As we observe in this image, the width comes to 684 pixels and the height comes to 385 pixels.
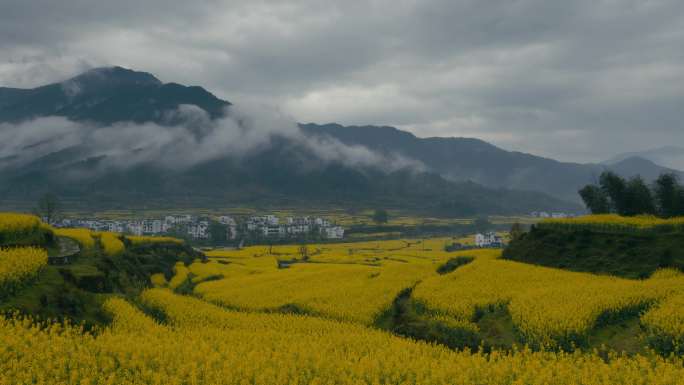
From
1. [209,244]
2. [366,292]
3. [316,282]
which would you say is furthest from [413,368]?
[209,244]

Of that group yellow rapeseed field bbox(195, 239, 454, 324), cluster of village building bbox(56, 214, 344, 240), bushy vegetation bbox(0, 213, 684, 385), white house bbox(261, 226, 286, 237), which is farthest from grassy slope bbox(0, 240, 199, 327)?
white house bbox(261, 226, 286, 237)

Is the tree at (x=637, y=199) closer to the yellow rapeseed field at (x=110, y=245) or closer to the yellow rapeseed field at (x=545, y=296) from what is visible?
the yellow rapeseed field at (x=545, y=296)

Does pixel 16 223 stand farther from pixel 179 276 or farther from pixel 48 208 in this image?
pixel 48 208

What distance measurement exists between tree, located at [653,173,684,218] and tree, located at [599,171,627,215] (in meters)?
3.47

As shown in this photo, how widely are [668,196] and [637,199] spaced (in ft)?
9.99

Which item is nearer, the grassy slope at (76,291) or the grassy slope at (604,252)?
the grassy slope at (76,291)

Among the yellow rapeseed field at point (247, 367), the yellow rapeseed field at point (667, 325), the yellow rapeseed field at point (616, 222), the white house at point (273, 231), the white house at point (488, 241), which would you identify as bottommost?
the white house at point (273, 231)

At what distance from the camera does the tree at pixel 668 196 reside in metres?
48.3

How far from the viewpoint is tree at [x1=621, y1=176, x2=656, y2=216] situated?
167 feet

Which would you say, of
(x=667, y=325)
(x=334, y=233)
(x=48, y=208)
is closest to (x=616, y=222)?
(x=667, y=325)

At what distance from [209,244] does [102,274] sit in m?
109

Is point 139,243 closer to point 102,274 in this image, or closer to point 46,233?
point 46,233

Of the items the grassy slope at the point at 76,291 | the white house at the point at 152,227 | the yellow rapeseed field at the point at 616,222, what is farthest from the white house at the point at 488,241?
the white house at the point at 152,227

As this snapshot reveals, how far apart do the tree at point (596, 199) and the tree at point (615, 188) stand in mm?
2446
